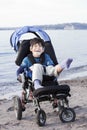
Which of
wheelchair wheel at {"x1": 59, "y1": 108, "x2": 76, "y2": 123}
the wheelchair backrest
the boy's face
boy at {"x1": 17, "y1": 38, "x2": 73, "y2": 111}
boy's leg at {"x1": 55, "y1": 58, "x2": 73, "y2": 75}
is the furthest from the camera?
the wheelchair backrest

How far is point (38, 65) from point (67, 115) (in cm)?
94

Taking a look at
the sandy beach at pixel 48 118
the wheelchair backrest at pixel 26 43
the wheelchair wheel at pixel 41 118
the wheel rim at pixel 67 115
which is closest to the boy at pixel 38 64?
the wheelchair backrest at pixel 26 43

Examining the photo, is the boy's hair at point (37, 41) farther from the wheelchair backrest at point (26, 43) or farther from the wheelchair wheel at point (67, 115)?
the wheelchair wheel at point (67, 115)

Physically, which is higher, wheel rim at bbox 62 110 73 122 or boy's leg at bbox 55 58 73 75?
boy's leg at bbox 55 58 73 75

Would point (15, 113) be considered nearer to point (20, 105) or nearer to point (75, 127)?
point (20, 105)

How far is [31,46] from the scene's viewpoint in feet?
25.7

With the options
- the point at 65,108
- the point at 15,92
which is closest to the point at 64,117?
the point at 65,108

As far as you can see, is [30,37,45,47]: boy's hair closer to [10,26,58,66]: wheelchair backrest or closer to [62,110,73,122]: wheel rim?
[10,26,58,66]: wheelchair backrest

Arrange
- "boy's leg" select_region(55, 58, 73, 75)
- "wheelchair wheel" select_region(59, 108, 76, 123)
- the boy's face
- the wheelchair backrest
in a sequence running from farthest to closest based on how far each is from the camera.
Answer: the wheelchair backrest, the boy's face, "wheelchair wheel" select_region(59, 108, 76, 123), "boy's leg" select_region(55, 58, 73, 75)

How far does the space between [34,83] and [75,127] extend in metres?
0.97

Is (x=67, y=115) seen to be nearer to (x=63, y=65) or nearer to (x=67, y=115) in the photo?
(x=67, y=115)

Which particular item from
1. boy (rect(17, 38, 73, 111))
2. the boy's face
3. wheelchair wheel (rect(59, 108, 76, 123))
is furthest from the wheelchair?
the boy's face

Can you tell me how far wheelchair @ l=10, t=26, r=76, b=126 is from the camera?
23.4 feet

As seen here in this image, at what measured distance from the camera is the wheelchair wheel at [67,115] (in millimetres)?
7195
